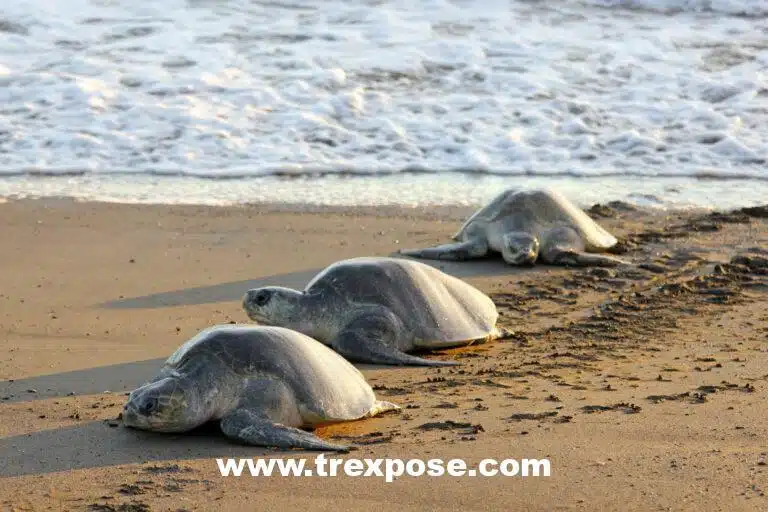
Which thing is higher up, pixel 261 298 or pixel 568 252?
pixel 261 298

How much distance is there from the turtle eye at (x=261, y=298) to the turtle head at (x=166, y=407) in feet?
4.13

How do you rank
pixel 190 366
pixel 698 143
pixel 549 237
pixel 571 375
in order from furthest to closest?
pixel 698 143 < pixel 549 237 < pixel 571 375 < pixel 190 366

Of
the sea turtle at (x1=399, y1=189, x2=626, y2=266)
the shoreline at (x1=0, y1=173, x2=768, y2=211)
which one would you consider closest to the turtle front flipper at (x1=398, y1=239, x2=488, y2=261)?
the sea turtle at (x1=399, y1=189, x2=626, y2=266)

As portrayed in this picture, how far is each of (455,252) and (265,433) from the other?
3.23m

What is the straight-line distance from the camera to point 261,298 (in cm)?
487

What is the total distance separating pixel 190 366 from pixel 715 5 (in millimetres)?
11727

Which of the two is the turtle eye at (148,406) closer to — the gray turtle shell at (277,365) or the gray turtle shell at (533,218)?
the gray turtle shell at (277,365)

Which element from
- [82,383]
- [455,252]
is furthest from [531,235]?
[82,383]

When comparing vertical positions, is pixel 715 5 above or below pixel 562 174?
above

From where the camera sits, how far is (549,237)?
678 cm

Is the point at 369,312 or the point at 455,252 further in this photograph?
the point at 455,252

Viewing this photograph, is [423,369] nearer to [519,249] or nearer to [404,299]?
[404,299]

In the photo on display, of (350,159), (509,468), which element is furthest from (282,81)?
(509,468)

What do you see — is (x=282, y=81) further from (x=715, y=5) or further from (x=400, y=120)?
(x=715, y=5)
